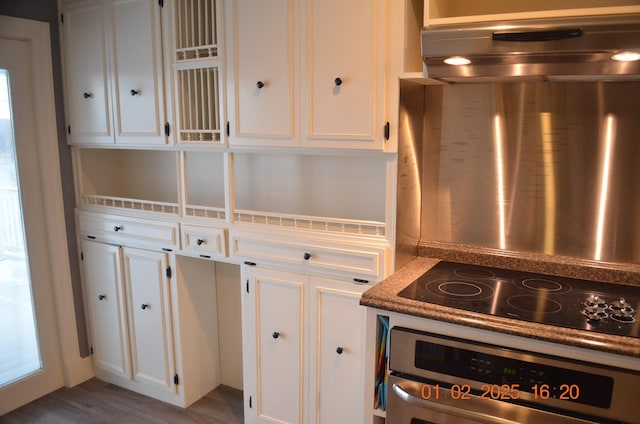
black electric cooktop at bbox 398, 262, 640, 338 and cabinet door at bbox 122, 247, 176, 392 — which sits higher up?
black electric cooktop at bbox 398, 262, 640, 338

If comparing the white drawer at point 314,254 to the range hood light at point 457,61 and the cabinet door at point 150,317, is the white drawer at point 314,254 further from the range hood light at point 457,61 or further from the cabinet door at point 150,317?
the range hood light at point 457,61

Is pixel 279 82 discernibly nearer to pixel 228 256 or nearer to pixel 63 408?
pixel 228 256

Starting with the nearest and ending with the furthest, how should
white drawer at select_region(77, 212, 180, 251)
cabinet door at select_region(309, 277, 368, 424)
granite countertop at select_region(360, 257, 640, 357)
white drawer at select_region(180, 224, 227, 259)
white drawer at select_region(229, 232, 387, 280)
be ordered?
granite countertop at select_region(360, 257, 640, 357) → white drawer at select_region(229, 232, 387, 280) → cabinet door at select_region(309, 277, 368, 424) → white drawer at select_region(180, 224, 227, 259) → white drawer at select_region(77, 212, 180, 251)

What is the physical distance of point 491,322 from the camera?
150 cm

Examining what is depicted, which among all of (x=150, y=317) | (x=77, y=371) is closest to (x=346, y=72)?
(x=150, y=317)

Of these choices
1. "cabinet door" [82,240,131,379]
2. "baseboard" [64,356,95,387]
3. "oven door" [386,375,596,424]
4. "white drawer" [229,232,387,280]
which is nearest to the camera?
"oven door" [386,375,596,424]

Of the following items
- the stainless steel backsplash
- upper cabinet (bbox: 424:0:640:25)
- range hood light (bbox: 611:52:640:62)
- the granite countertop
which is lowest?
the granite countertop

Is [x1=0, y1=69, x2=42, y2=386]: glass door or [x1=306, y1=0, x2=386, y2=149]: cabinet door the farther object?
[x1=0, y1=69, x2=42, y2=386]: glass door

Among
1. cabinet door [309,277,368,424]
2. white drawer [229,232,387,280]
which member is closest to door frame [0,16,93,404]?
white drawer [229,232,387,280]

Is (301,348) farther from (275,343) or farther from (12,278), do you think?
(12,278)

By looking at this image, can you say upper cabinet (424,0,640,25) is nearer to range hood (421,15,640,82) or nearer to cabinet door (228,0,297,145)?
range hood (421,15,640,82)

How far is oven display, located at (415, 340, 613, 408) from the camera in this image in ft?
4.58

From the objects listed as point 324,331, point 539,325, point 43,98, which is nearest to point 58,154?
point 43,98

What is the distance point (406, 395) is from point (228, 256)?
1.10 meters
